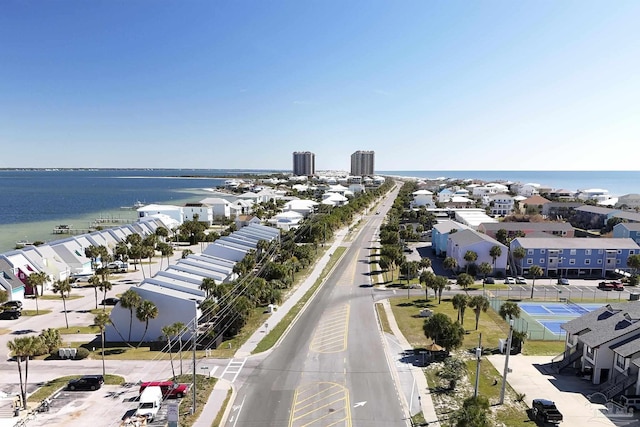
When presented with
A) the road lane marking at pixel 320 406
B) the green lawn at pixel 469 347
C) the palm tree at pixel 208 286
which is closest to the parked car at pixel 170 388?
the road lane marking at pixel 320 406

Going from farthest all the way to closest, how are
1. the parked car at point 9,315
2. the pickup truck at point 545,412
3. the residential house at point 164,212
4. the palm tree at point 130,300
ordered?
the residential house at point 164,212 → the parked car at point 9,315 → the palm tree at point 130,300 → the pickup truck at point 545,412

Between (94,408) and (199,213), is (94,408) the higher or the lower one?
the lower one

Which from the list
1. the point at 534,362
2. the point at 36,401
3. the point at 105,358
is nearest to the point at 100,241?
the point at 105,358

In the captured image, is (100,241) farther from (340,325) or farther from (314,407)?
(314,407)

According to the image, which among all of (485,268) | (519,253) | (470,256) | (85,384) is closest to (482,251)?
(470,256)

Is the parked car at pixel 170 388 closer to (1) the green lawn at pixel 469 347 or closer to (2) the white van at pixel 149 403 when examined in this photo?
(2) the white van at pixel 149 403

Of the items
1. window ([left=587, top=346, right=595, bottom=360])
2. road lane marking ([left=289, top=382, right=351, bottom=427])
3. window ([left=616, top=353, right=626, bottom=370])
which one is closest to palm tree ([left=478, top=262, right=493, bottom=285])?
window ([left=587, top=346, right=595, bottom=360])

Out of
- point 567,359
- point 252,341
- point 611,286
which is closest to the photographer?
point 567,359

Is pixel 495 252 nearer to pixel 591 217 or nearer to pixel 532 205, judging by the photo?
pixel 591 217
